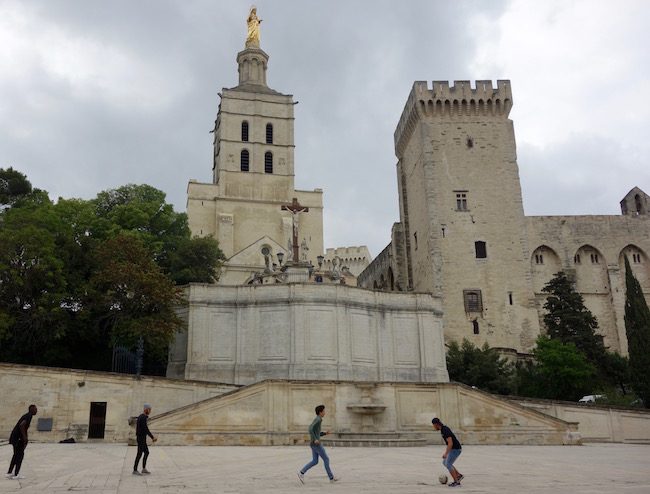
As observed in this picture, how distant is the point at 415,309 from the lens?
116 ft

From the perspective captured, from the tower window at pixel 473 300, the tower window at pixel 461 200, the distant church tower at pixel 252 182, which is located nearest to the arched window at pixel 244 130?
the distant church tower at pixel 252 182

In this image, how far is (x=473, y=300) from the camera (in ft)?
163

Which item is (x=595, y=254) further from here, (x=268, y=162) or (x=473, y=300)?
(x=268, y=162)

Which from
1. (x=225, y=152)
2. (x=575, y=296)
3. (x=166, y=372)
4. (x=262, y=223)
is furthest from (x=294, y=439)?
(x=225, y=152)

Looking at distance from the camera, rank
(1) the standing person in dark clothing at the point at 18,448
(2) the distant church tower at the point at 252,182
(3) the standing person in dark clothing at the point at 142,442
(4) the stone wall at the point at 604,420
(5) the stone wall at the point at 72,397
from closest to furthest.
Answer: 1. (1) the standing person in dark clothing at the point at 18,448
2. (3) the standing person in dark clothing at the point at 142,442
3. (5) the stone wall at the point at 72,397
4. (4) the stone wall at the point at 604,420
5. (2) the distant church tower at the point at 252,182

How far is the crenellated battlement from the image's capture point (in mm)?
54688

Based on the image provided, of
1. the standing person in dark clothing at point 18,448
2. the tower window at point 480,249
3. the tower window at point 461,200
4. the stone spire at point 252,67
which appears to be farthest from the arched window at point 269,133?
the standing person in dark clothing at point 18,448

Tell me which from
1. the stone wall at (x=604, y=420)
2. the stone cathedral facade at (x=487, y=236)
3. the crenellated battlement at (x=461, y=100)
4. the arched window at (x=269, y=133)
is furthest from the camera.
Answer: the arched window at (x=269, y=133)

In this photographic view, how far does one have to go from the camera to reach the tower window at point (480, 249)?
51156 millimetres

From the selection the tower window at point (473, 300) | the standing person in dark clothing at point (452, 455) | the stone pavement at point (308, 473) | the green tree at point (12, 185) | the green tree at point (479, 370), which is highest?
the green tree at point (12, 185)

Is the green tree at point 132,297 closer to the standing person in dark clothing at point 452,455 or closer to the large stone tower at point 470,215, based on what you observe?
the standing person in dark clothing at point 452,455

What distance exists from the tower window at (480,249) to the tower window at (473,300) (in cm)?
299

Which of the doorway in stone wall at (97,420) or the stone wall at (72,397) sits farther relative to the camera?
the doorway in stone wall at (97,420)

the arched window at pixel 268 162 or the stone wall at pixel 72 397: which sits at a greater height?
the arched window at pixel 268 162
